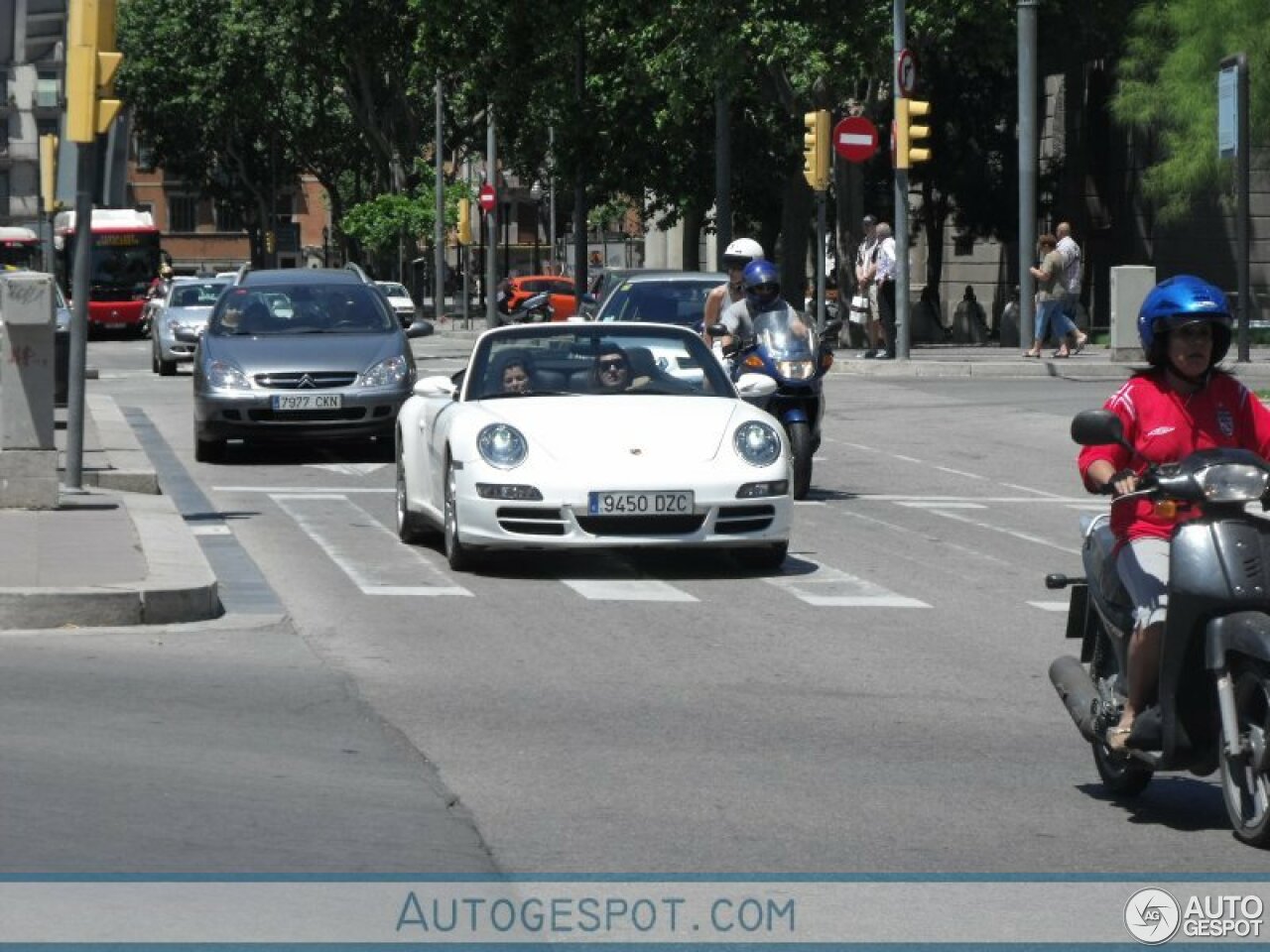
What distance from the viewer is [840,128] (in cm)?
3391

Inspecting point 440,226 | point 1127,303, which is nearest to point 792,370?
point 1127,303

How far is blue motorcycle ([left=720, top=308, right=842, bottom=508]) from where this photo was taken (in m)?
17.5

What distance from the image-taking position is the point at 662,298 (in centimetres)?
2473

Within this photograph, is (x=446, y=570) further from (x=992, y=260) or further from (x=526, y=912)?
(x=992, y=260)

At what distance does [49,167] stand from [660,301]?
1906 cm

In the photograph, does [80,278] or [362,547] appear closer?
[362,547]

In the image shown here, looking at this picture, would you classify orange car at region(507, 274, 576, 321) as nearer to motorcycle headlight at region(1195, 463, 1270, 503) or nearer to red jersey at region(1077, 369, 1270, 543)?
red jersey at region(1077, 369, 1270, 543)

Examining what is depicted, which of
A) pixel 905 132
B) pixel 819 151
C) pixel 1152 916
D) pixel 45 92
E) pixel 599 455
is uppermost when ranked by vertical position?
pixel 45 92

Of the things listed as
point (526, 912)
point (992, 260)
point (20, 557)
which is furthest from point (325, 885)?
point (992, 260)

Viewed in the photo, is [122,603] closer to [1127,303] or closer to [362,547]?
[362,547]

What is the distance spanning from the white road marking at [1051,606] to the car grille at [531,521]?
2337 millimetres

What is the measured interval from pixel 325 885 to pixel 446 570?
24.7 ft

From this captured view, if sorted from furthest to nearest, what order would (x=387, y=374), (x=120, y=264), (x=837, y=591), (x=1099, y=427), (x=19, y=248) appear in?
(x=19, y=248)
(x=120, y=264)
(x=387, y=374)
(x=837, y=591)
(x=1099, y=427)

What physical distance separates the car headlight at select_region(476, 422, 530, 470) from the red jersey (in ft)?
20.7
